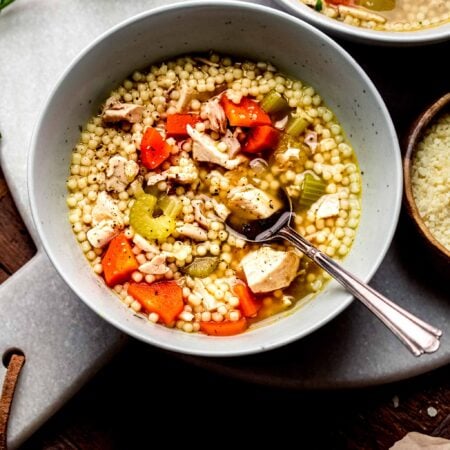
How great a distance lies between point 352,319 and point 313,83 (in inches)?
33.0

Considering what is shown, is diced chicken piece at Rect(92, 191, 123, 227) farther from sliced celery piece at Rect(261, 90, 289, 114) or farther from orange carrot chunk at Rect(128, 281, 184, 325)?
sliced celery piece at Rect(261, 90, 289, 114)

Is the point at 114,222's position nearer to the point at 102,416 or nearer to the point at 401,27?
the point at 102,416

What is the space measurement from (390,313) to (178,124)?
964 mm

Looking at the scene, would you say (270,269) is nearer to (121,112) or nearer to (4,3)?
(121,112)

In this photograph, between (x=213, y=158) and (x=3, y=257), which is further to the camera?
(x=3, y=257)

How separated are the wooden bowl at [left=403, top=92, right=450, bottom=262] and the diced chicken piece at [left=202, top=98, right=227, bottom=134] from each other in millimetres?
622

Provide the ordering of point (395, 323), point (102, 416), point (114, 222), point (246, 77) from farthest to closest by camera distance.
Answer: point (102, 416) → point (246, 77) → point (114, 222) → point (395, 323)

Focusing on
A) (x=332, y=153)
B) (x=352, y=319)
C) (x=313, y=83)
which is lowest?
(x=352, y=319)

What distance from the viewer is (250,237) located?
270 cm

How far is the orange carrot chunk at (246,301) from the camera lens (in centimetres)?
266

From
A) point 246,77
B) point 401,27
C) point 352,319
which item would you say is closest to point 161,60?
point 246,77

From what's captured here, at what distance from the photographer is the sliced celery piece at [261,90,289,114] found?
276cm

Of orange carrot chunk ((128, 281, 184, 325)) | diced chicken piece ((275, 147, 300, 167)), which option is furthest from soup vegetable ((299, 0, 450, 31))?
orange carrot chunk ((128, 281, 184, 325))

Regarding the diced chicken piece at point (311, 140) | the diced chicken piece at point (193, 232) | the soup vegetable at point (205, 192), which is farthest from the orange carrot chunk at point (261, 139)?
the diced chicken piece at point (193, 232)
